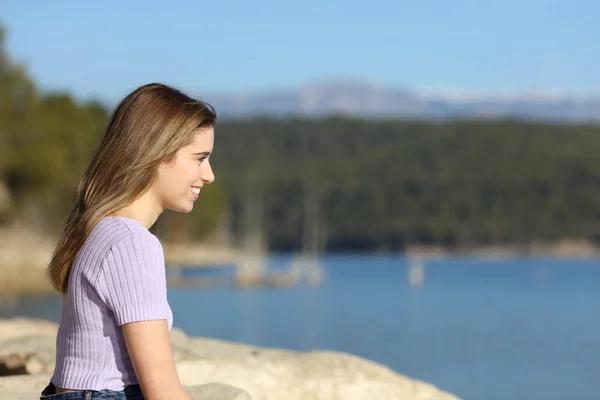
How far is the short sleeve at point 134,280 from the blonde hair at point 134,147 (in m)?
0.16

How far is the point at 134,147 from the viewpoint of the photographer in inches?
106

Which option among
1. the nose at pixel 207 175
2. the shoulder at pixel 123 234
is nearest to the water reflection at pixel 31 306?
the nose at pixel 207 175

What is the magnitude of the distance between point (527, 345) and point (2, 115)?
79.8 ft

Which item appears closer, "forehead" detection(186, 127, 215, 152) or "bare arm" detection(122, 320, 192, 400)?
"bare arm" detection(122, 320, 192, 400)

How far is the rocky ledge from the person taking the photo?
531 centimetres

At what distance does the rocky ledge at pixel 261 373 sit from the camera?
5309mm

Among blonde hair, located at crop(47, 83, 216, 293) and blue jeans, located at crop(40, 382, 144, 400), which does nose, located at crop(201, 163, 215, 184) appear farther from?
blue jeans, located at crop(40, 382, 144, 400)

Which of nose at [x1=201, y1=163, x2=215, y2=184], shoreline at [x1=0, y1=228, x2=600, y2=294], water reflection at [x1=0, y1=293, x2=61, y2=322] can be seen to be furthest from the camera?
shoreline at [x1=0, y1=228, x2=600, y2=294]

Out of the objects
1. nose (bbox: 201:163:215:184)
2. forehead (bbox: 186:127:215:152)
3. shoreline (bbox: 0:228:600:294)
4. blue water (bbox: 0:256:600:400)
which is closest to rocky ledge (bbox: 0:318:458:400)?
shoreline (bbox: 0:228:600:294)

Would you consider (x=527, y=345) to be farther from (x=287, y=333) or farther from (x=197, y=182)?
(x=197, y=182)

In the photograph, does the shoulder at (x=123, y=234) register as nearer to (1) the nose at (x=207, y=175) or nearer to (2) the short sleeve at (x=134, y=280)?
(2) the short sleeve at (x=134, y=280)

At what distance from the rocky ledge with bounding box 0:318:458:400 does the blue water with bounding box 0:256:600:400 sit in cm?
1805

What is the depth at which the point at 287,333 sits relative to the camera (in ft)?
139

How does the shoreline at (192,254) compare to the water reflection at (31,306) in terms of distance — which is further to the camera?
the shoreline at (192,254)
